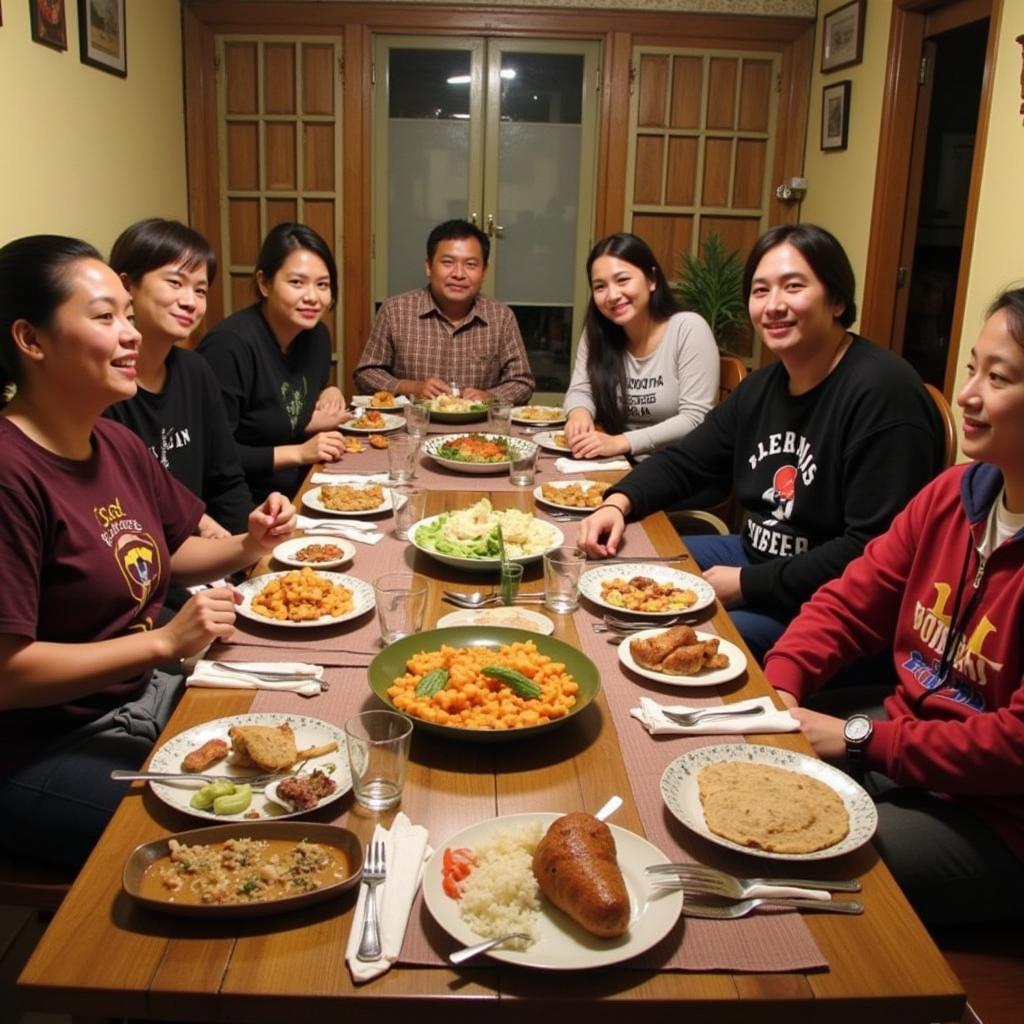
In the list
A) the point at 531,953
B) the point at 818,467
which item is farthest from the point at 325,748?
the point at 818,467

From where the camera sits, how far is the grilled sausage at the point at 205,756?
1.22 meters

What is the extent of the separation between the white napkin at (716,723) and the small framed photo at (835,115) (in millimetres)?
4029

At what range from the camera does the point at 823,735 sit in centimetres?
144

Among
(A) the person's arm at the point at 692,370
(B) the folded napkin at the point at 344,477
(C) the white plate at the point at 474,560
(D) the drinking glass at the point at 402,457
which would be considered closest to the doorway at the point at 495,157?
(A) the person's arm at the point at 692,370

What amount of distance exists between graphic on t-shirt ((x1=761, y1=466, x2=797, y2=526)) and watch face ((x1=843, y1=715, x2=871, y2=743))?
927 millimetres

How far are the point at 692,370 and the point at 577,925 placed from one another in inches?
105

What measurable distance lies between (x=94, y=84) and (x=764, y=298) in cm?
309

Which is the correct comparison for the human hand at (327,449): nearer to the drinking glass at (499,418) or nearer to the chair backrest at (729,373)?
the drinking glass at (499,418)

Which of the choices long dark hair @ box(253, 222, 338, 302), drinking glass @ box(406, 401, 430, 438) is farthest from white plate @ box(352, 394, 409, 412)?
drinking glass @ box(406, 401, 430, 438)

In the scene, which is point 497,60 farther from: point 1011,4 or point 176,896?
point 176,896

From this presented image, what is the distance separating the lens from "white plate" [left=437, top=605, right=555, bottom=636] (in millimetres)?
1663

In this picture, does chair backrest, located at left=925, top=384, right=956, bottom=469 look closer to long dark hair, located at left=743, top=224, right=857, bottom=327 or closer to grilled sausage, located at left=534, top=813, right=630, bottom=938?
long dark hair, located at left=743, top=224, right=857, bottom=327

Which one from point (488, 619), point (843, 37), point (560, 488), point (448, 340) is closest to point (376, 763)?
point (488, 619)

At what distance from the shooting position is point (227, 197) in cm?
535
